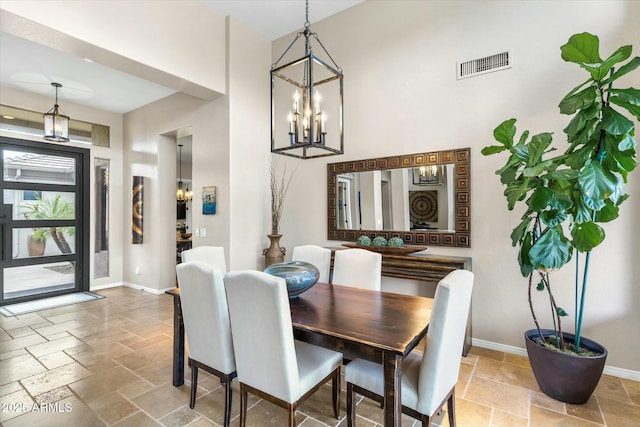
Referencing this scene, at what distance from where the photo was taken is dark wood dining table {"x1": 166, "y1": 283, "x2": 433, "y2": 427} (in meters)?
1.49

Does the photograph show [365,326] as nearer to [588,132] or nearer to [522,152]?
[522,152]

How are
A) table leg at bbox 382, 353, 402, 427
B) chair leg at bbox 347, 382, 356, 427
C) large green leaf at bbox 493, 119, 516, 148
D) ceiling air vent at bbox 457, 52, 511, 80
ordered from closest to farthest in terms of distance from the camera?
table leg at bbox 382, 353, 402, 427 → chair leg at bbox 347, 382, 356, 427 → large green leaf at bbox 493, 119, 516, 148 → ceiling air vent at bbox 457, 52, 511, 80

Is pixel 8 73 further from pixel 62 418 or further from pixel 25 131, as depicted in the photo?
pixel 62 418

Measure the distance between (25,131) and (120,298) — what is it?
2.95 m

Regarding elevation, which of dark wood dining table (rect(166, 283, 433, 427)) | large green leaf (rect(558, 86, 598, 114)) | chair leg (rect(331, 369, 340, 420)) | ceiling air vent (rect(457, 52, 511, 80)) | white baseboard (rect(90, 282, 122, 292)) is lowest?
white baseboard (rect(90, 282, 122, 292))

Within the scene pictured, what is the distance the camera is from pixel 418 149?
3.41 m

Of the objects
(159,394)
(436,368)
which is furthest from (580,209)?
(159,394)

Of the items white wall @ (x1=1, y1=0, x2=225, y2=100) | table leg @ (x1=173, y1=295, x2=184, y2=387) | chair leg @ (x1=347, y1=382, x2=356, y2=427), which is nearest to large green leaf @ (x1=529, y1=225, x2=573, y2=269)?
chair leg @ (x1=347, y1=382, x2=356, y2=427)

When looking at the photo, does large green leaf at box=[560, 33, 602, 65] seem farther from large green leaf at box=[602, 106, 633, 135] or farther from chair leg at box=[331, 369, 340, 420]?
chair leg at box=[331, 369, 340, 420]

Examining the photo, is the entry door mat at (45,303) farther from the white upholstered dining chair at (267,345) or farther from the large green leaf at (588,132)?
the large green leaf at (588,132)

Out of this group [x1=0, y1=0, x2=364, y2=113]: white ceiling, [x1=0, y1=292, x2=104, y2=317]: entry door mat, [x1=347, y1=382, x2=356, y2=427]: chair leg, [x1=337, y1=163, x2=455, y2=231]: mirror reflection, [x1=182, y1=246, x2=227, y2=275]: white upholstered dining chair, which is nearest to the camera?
[x1=347, y1=382, x2=356, y2=427]: chair leg

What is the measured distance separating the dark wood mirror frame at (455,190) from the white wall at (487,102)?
0.24 ft

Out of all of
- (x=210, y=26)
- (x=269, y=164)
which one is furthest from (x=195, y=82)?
(x=269, y=164)

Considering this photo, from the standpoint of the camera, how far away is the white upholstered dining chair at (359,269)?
268 cm
